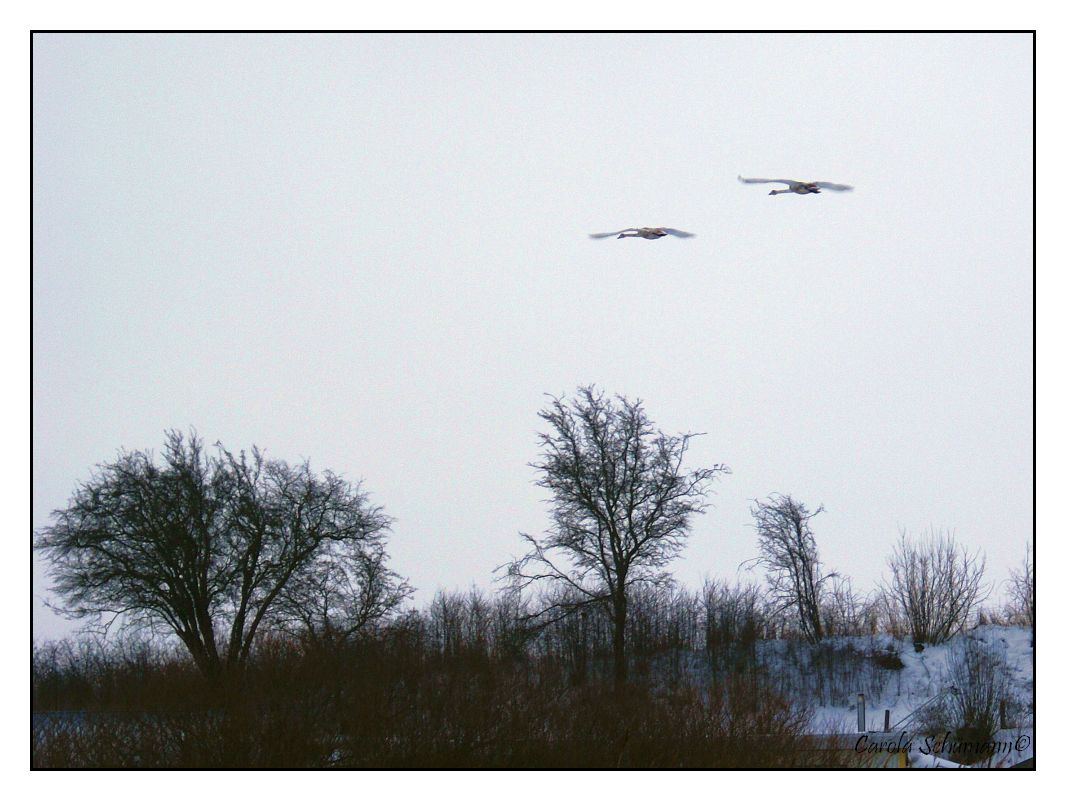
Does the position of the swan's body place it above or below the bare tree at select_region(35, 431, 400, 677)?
above

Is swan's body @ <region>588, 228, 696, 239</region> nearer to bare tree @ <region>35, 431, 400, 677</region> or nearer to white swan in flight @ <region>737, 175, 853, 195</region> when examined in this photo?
white swan in flight @ <region>737, 175, 853, 195</region>

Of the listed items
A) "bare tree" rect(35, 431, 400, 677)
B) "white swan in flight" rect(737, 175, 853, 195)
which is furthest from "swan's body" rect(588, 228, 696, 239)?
"bare tree" rect(35, 431, 400, 677)

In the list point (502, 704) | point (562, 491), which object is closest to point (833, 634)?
point (562, 491)

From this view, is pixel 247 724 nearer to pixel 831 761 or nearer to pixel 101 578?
pixel 831 761

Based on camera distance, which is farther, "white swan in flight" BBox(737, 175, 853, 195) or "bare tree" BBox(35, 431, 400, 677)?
"bare tree" BBox(35, 431, 400, 677)

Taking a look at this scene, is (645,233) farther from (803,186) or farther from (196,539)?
(196,539)

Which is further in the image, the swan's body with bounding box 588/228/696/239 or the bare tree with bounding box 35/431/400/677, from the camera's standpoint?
the bare tree with bounding box 35/431/400/677

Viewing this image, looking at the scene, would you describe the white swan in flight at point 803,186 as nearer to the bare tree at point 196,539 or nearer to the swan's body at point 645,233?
the swan's body at point 645,233

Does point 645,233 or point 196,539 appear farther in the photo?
point 196,539

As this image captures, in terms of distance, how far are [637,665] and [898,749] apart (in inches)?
452

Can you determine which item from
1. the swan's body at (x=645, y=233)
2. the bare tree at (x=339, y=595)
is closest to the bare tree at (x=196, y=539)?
the bare tree at (x=339, y=595)

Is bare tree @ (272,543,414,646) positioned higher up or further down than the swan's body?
further down

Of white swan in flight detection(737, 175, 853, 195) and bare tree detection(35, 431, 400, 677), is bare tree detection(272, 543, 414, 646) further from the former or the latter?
white swan in flight detection(737, 175, 853, 195)

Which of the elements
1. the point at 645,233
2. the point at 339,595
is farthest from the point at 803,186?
the point at 339,595
